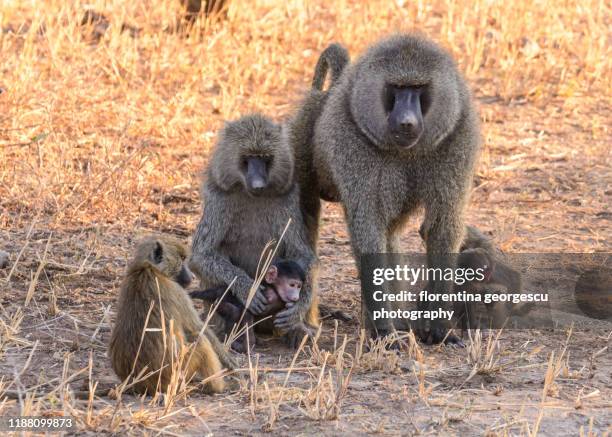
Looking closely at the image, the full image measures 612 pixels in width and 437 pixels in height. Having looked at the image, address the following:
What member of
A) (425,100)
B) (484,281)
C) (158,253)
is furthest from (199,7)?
(158,253)

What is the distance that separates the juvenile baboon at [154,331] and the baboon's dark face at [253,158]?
90cm

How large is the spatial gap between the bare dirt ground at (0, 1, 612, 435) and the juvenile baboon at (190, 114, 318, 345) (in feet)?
0.87

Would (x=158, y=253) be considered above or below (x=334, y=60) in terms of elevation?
below

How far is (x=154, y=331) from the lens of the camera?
3734 millimetres

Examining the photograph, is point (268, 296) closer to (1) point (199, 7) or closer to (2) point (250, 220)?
(2) point (250, 220)

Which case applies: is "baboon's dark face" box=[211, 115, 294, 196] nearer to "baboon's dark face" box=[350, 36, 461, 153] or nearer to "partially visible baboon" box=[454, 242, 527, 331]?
"baboon's dark face" box=[350, 36, 461, 153]

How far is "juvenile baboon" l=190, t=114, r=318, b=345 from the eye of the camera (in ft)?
15.8

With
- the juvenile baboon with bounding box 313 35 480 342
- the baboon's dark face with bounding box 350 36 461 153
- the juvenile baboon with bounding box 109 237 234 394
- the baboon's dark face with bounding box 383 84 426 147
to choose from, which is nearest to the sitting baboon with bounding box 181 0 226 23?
the juvenile baboon with bounding box 313 35 480 342

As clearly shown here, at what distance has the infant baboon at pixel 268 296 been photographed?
4.74 meters

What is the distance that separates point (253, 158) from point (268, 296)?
633 millimetres

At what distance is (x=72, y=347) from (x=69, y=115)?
3389mm

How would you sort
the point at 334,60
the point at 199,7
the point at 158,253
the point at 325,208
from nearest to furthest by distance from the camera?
the point at 158,253 → the point at 334,60 → the point at 325,208 → the point at 199,7

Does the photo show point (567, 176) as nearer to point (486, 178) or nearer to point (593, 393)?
point (486, 178)

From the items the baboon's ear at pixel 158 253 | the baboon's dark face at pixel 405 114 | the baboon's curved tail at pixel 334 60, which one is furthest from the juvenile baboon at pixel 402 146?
the baboon's ear at pixel 158 253
